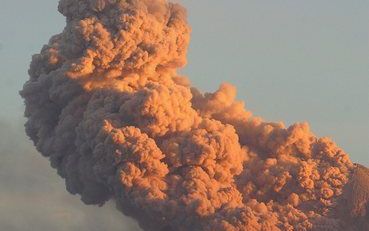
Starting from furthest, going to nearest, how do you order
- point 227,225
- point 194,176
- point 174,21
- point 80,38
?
point 174,21 → point 80,38 → point 194,176 → point 227,225

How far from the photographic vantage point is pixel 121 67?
38125mm

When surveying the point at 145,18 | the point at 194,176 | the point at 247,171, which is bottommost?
the point at 194,176

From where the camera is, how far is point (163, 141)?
35688 millimetres

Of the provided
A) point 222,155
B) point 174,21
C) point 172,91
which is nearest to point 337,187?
point 222,155

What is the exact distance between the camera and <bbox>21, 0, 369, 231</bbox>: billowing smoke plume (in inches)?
1332

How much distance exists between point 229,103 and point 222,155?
660 cm

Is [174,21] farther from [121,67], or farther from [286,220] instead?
[286,220]

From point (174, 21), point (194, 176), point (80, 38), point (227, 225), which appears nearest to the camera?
point (227, 225)

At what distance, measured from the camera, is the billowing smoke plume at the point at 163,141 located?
33.8 metres

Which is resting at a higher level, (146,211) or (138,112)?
(138,112)

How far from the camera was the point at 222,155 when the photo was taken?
35219 millimetres

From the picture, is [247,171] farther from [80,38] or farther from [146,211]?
[80,38]

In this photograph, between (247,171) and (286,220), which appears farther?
(247,171)

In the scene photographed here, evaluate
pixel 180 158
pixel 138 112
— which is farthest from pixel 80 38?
pixel 180 158
